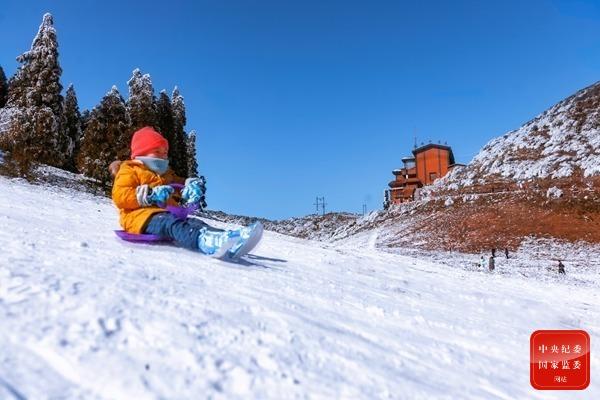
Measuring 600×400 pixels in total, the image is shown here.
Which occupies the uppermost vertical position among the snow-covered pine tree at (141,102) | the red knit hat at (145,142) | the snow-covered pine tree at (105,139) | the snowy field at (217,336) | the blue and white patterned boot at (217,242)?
the snow-covered pine tree at (141,102)

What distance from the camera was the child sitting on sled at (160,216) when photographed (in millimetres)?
5625

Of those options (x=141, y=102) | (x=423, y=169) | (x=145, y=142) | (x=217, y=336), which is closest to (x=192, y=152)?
(x=141, y=102)

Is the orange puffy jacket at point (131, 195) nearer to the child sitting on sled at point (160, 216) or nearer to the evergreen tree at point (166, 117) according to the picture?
the child sitting on sled at point (160, 216)

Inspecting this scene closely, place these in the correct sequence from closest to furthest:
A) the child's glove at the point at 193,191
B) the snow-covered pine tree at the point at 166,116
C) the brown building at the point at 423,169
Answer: the child's glove at the point at 193,191
the snow-covered pine tree at the point at 166,116
the brown building at the point at 423,169

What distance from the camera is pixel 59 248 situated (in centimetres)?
441

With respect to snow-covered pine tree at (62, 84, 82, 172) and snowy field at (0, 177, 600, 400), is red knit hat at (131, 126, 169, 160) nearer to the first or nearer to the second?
snowy field at (0, 177, 600, 400)

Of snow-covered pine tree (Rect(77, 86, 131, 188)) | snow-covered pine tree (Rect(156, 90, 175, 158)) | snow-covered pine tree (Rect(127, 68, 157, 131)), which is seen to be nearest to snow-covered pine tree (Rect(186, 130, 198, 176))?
snow-covered pine tree (Rect(156, 90, 175, 158))

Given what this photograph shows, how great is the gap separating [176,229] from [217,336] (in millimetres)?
3288

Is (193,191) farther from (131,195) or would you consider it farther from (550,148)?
(550,148)

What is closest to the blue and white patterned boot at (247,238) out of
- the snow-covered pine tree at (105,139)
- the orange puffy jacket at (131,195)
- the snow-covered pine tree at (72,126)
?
the orange puffy jacket at (131,195)

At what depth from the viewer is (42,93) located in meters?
36.7

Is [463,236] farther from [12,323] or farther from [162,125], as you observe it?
[12,323]

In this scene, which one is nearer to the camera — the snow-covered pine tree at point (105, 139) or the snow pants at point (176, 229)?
the snow pants at point (176, 229)

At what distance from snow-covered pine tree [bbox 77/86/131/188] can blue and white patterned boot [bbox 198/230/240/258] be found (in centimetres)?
2786
